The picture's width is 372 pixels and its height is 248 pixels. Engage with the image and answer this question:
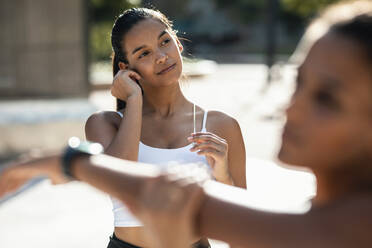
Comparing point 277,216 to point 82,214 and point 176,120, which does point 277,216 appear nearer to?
point 176,120

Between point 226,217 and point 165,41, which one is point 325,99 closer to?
point 226,217

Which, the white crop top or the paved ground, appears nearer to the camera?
the white crop top

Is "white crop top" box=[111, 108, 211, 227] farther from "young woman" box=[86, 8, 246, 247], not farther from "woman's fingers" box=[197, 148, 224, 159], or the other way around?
"woman's fingers" box=[197, 148, 224, 159]

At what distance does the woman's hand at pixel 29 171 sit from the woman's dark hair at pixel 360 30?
60 centimetres

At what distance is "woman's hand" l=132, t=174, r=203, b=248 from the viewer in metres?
0.88

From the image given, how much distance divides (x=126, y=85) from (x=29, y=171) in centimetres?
107

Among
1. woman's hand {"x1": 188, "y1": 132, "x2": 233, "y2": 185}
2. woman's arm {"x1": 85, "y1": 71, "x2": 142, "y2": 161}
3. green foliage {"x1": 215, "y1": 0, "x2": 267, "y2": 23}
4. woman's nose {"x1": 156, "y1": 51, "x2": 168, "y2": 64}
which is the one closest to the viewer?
woman's hand {"x1": 188, "y1": 132, "x2": 233, "y2": 185}

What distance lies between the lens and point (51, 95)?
27.5ft

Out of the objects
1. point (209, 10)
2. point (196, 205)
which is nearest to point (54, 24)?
point (196, 205)

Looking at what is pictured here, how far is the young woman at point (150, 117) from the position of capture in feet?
6.42

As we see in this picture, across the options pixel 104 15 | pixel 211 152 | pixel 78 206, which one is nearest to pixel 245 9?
pixel 104 15

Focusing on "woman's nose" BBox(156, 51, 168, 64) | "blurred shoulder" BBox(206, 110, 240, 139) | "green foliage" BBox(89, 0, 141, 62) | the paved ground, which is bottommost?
the paved ground

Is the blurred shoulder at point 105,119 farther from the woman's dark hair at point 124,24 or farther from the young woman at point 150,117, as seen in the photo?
the woman's dark hair at point 124,24

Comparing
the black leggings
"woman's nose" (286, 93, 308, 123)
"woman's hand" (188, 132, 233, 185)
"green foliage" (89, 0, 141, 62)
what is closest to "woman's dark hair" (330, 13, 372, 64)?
"woman's nose" (286, 93, 308, 123)
